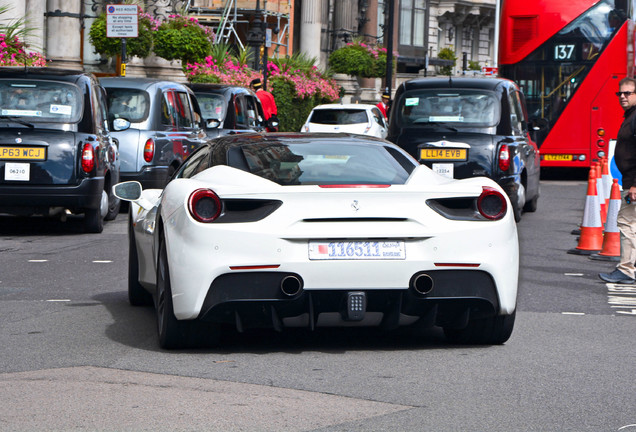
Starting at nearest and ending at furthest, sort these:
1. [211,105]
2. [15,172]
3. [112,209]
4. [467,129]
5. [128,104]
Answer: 1. [15,172]
2. [467,129]
3. [112,209]
4. [128,104]
5. [211,105]

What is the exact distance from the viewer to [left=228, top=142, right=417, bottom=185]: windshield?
7.07 meters

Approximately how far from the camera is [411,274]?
6637 mm

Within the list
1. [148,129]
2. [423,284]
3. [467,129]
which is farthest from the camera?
[148,129]

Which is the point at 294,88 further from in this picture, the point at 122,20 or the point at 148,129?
the point at 148,129

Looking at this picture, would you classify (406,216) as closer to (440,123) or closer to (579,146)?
(440,123)

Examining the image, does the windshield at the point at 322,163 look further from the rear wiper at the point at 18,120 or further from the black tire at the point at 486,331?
the rear wiper at the point at 18,120

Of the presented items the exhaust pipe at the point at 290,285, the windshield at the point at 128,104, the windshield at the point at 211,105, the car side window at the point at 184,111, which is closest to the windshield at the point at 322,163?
the exhaust pipe at the point at 290,285

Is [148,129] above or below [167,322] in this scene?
above

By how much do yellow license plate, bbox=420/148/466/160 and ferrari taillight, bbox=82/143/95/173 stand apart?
422 centimetres

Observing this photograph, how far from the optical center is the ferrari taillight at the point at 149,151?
16641 mm

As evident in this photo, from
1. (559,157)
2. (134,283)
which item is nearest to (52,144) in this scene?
(134,283)

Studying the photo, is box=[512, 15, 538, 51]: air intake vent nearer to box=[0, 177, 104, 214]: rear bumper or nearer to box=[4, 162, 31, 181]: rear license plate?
box=[0, 177, 104, 214]: rear bumper

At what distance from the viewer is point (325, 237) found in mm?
6559

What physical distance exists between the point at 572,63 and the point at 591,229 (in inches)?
499
